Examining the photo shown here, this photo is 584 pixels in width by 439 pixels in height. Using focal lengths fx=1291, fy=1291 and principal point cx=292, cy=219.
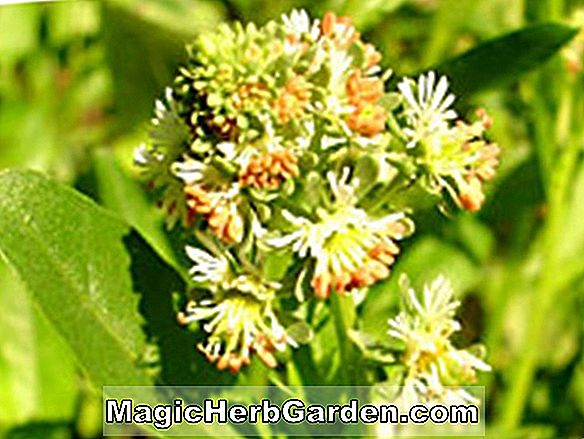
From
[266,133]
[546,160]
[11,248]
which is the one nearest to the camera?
[266,133]

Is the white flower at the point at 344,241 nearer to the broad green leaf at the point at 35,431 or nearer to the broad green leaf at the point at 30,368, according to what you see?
the broad green leaf at the point at 35,431

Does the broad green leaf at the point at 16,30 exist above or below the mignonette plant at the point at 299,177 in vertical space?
above

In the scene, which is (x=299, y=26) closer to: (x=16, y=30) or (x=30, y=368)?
(x=30, y=368)

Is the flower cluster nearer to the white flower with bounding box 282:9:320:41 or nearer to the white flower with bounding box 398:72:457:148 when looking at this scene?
the white flower with bounding box 398:72:457:148

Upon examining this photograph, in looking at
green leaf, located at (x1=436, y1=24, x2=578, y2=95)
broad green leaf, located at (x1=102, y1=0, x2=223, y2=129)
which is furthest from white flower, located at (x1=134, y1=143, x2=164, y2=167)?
broad green leaf, located at (x1=102, y1=0, x2=223, y2=129)

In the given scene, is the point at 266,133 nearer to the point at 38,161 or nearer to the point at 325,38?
the point at 325,38

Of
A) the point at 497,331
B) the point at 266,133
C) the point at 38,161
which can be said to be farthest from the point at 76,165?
the point at 266,133

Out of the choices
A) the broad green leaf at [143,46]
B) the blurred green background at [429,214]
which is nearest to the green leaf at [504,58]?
the blurred green background at [429,214]
